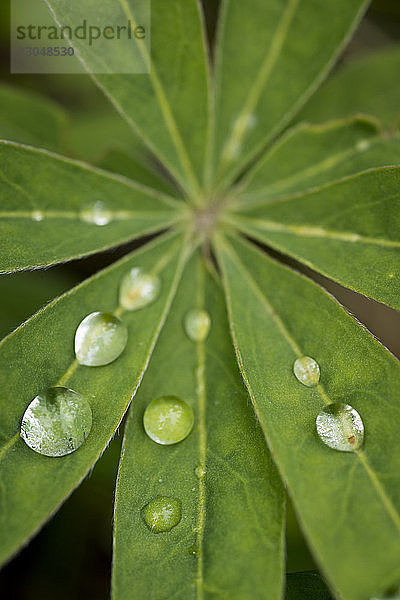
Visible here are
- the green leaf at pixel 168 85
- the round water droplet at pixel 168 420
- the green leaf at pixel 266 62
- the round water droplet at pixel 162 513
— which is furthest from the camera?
the green leaf at pixel 266 62

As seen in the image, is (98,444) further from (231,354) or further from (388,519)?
(388,519)

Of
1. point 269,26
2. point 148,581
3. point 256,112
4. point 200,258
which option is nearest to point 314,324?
point 200,258

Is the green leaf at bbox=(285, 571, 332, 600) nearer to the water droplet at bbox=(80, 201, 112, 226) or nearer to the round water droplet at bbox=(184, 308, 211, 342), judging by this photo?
the round water droplet at bbox=(184, 308, 211, 342)

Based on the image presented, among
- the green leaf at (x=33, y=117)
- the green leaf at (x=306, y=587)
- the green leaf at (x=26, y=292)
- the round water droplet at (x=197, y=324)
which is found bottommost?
the green leaf at (x=306, y=587)

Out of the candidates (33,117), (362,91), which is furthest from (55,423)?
(362,91)

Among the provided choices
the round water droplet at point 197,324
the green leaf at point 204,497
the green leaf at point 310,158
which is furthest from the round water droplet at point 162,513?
the green leaf at point 310,158

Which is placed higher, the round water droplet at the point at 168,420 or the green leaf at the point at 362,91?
the green leaf at the point at 362,91

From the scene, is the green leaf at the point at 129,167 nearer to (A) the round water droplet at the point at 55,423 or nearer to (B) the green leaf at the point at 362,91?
(B) the green leaf at the point at 362,91
